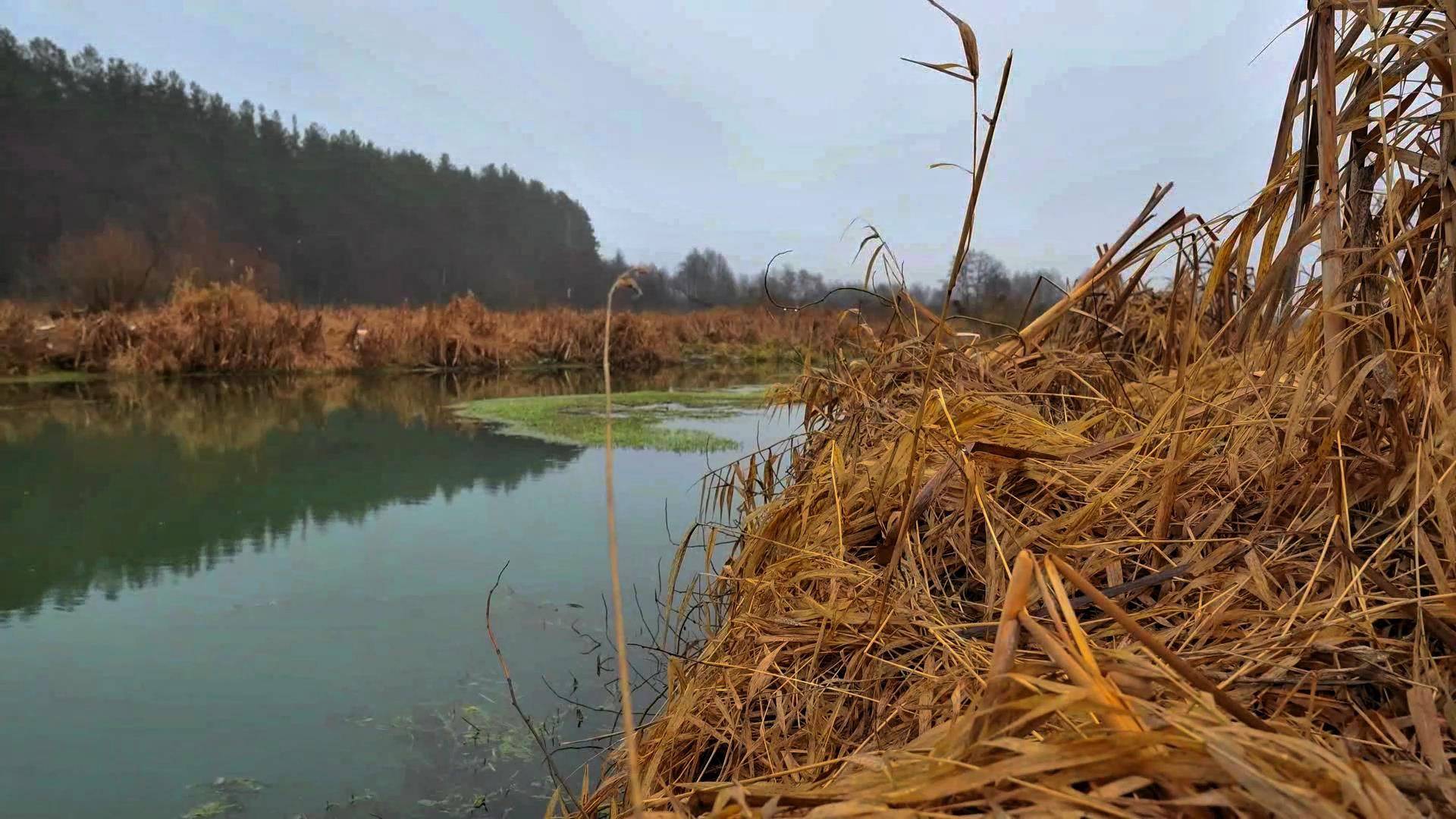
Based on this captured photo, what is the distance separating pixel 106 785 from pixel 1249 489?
1.83 m

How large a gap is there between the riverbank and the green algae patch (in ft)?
3.17

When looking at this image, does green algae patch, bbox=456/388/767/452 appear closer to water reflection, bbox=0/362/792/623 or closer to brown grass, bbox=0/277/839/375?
water reflection, bbox=0/362/792/623

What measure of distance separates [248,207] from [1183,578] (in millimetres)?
41056

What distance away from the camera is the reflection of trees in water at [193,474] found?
2637 millimetres

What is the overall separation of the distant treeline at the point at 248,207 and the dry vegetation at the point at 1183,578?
14.8 m

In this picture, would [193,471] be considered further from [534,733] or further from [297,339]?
[297,339]

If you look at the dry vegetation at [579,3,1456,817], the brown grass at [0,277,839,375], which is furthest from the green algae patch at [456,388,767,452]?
the dry vegetation at [579,3,1456,817]

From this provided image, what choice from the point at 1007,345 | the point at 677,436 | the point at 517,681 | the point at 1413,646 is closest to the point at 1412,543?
the point at 1413,646

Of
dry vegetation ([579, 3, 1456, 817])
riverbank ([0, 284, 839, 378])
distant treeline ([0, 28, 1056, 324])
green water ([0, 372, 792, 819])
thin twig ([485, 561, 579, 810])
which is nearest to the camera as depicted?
dry vegetation ([579, 3, 1456, 817])

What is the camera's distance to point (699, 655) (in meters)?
1.33

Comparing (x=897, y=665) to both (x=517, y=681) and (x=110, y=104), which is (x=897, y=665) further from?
(x=110, y=104)

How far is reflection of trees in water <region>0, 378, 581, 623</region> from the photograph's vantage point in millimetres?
2637

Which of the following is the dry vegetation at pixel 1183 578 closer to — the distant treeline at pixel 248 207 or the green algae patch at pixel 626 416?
the green algae patch at pixel 626 416

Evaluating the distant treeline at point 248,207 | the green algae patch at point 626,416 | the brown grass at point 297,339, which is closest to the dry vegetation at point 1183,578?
the green algae patch at point 626,416
